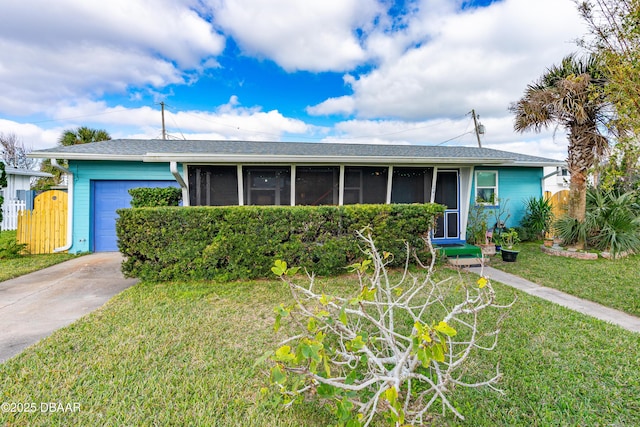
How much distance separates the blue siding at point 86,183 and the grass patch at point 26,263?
1.91 ft

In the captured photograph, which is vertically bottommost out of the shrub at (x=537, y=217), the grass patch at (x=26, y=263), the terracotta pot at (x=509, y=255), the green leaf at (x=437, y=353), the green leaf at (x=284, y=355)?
the grass patch at (x=26, y=263)

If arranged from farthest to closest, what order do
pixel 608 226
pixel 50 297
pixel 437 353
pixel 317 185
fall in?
pixel 608 226, pixel 317 185, pixel 50 297, pixel 437 353

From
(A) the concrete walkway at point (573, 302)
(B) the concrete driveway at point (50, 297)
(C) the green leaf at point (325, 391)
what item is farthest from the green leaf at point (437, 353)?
(B) the concrete driveway at point (50, 297)

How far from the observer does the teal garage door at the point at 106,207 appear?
880cm

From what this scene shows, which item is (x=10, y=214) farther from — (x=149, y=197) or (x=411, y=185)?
(x=411, y=185)

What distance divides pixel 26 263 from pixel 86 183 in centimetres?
263

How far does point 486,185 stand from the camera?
34.0 feet

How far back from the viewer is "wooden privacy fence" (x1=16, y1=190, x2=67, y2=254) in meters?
8.22

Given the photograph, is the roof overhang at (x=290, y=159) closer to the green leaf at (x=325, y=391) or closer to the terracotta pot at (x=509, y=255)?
the terracotta pot at (x=509, y=255)

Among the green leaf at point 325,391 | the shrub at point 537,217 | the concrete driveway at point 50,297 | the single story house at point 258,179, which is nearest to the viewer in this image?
the green leaf at point 325,391

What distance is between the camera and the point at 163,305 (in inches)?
174

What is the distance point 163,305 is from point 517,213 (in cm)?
1182

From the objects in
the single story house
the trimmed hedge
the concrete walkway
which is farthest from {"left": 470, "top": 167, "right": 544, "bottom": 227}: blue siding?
the trimmed hedge

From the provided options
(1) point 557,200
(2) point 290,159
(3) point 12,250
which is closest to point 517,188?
(1) point 557,200
